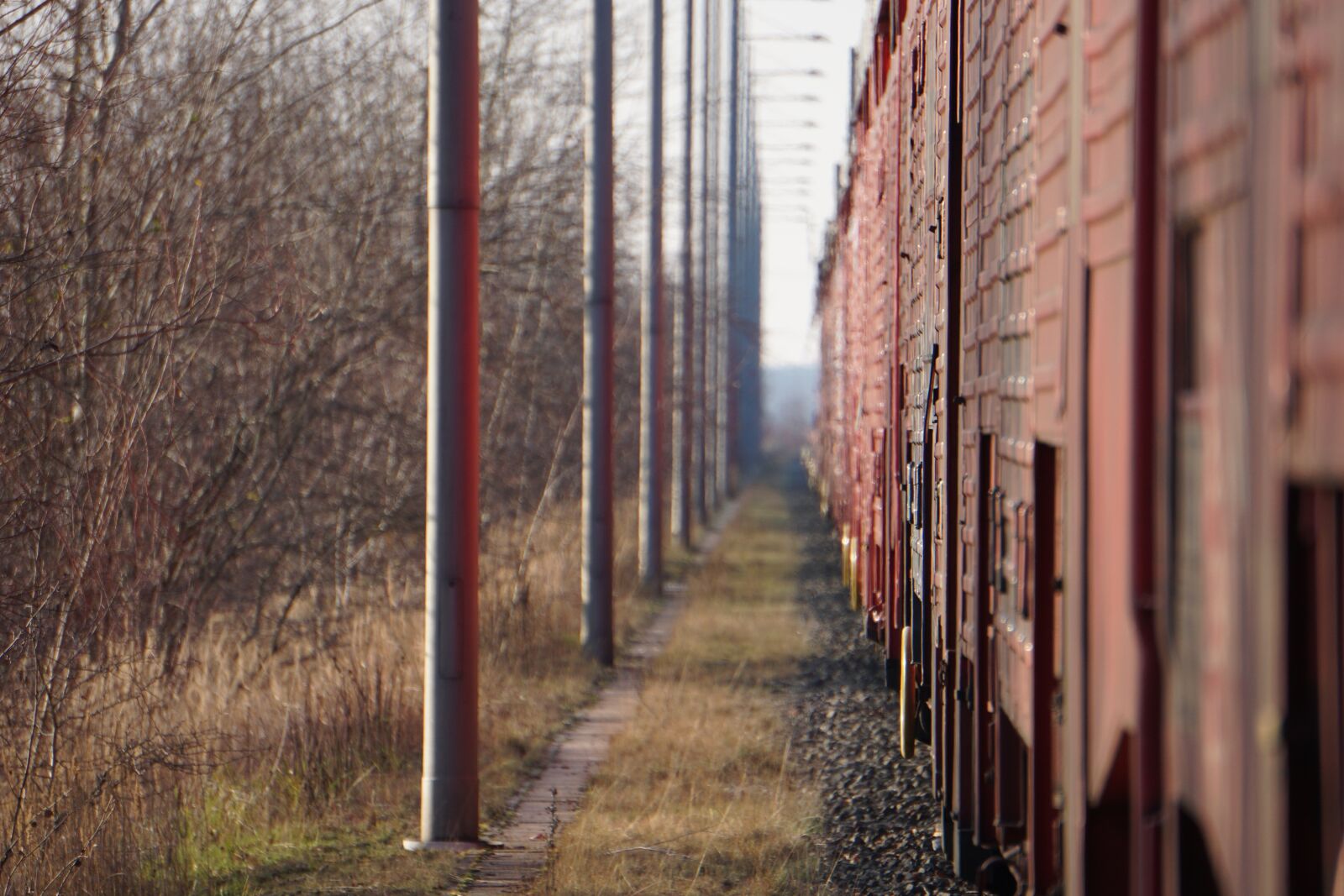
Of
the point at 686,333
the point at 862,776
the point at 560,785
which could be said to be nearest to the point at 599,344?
the point at 560,785

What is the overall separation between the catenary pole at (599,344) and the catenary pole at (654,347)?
280 centimetres

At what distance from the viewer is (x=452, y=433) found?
23.3 ft

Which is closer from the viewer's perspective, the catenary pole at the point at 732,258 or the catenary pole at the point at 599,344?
the catenary pole at the point at 599,344

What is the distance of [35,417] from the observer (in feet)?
21.0

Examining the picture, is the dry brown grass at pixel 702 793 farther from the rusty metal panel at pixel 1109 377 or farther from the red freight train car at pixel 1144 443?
the rusty metal panel at pixel 1109 377

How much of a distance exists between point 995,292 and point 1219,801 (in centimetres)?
244

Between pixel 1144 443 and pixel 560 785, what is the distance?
660 centimetres

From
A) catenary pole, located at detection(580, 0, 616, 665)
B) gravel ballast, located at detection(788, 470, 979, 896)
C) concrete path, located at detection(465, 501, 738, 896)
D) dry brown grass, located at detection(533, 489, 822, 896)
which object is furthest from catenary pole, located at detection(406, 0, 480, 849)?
catenary pole, located at detection(580, 0, 616, 665)

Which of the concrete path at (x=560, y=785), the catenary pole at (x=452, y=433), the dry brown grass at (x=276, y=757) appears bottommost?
the concrete path at (x=560, y=785)

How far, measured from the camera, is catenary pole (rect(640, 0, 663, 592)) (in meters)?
Answer: 15.5

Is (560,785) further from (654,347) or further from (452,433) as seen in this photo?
(654,347)

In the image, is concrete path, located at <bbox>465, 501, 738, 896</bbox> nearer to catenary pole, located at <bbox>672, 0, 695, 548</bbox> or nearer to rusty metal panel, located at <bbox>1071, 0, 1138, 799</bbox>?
rusty metal panel, located at <bbox>1071, 0, 1138, 799</bbox>

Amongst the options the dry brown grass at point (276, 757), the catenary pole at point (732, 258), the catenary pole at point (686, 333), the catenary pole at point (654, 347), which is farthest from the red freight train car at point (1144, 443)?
the catenary pole at point (732, 258)

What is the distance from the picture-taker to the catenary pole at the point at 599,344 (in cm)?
1223
